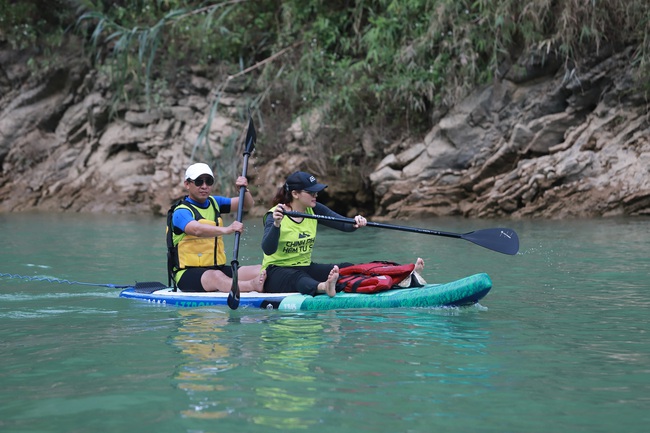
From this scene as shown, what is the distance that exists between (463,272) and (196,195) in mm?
2725

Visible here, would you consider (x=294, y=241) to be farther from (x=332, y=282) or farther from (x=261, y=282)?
(x=332, y=282)

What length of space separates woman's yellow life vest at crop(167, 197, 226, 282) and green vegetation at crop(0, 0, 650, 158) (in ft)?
25.5

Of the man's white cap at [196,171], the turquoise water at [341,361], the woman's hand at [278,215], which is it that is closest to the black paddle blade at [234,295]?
the turquoise water at [341,361]

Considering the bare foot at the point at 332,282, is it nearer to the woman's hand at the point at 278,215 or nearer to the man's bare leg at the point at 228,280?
the woman's hand at the point at 278,215

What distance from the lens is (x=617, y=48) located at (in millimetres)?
13094

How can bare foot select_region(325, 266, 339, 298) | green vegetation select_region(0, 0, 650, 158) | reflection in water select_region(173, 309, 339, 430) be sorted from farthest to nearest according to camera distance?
green vegetation select_region(0, 0, 650, 158) < bare foot select_region(325, 266, 339, 298) < reflection in water select_region(173, 309, 339, 430)

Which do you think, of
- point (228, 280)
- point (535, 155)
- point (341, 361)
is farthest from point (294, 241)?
point (535, 155)

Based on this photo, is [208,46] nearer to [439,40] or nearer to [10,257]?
[439,40]

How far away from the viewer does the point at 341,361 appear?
4441 millimetres

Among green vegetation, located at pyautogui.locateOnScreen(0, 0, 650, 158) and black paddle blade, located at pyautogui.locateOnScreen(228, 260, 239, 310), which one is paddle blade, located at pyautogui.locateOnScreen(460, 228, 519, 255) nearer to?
black paddle blade, located at pyautogui.locateOnScreen(228, 260, 239, 310)

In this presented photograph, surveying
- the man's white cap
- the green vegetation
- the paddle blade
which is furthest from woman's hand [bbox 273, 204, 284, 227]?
the green vegetation

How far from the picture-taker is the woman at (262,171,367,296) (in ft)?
20.2

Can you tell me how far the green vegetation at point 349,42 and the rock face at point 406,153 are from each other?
1.31 feet

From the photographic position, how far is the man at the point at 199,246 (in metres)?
6.49
